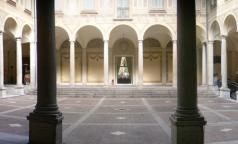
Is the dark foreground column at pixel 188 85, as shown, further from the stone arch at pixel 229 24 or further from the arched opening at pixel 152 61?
the arched opening at pixel 152 61

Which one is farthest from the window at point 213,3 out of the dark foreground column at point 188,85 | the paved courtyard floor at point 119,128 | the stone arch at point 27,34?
the dark foreground column at point 188,85

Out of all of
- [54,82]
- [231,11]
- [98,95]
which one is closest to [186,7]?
[54,82]

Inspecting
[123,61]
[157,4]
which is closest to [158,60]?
[123,61]

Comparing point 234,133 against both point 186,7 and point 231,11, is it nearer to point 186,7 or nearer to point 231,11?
point 186,7

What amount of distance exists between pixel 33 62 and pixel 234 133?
19.9 metres

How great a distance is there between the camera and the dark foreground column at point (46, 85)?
637 centimetres

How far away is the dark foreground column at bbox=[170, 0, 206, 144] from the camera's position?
609 centimetres

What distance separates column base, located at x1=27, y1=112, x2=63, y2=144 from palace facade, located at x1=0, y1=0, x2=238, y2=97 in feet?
51.1

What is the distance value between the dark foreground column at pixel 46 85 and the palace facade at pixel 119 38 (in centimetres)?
1562

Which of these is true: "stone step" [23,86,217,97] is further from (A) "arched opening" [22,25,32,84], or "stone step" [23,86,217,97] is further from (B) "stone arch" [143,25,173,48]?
(B) "stone arch" [143,25,173,48]

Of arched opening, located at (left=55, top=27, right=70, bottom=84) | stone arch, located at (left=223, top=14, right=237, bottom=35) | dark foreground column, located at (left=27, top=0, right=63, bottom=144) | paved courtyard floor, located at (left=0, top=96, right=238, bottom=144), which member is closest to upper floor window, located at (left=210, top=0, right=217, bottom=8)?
stone arch, located at (left=223, top=14, right=237, bottom=35)

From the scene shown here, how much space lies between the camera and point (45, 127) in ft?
21.0

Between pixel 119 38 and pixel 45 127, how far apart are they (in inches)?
979

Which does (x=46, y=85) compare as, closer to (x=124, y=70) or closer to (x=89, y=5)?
(x=89, y=5)
